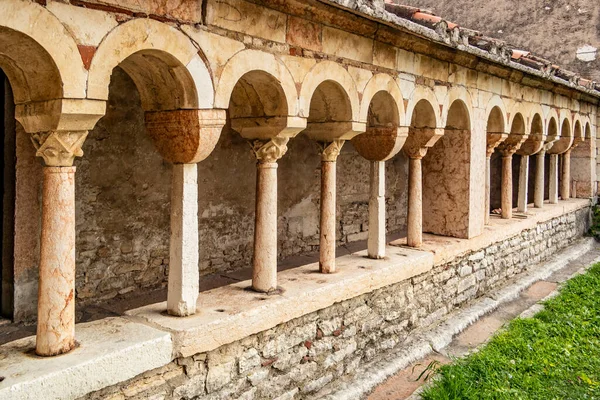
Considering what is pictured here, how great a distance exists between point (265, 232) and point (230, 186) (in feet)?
6.51

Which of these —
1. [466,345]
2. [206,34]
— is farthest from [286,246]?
[206,34]

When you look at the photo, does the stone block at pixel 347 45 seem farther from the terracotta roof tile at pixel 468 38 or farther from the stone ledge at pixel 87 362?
the stone ledge at pixel 87 362

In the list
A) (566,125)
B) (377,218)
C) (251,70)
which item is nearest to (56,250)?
(251,70)

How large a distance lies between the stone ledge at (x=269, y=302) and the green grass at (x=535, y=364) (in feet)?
3.55

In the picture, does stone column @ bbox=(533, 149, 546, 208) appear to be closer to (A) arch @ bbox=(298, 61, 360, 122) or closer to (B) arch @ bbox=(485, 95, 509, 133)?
(B) arch @ bbox=(485, 95, 509, 133)

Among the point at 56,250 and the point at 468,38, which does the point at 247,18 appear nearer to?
the point at 56,250

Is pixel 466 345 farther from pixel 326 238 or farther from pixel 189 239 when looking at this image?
pixel 189 239

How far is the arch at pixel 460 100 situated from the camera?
6883 millimetres

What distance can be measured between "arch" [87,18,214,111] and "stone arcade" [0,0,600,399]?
0.01 metres

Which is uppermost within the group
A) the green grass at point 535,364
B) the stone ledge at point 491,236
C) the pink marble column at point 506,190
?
the pink marble column at point 506,190

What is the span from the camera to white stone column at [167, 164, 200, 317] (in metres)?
3.95

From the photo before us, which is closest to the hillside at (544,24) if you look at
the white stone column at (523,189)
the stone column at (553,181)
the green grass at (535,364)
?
the stone column at (553,181)

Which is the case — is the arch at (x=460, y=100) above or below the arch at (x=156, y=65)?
above

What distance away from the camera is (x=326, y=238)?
17.5ft
